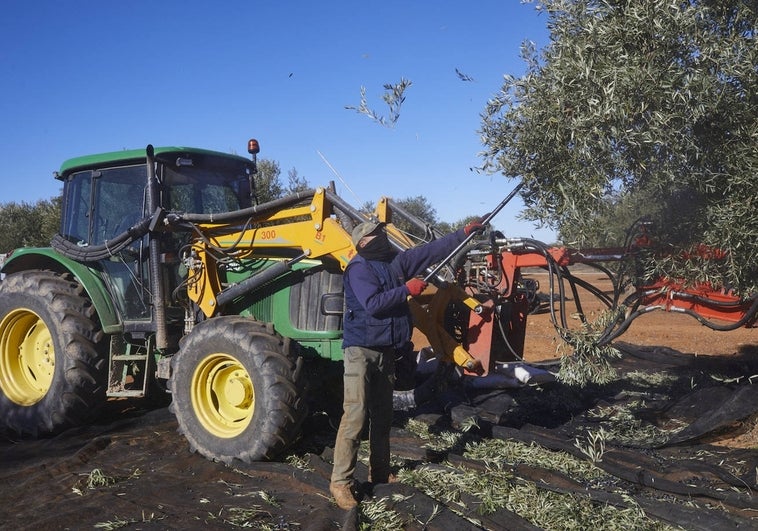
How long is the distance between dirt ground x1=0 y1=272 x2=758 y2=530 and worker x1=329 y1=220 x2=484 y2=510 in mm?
268

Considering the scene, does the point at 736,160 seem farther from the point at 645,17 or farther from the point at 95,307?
the point at 95,307

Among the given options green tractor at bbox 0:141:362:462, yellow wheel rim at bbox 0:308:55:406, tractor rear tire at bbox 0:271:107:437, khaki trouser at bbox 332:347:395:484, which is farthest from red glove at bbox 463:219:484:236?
yellow wheel rim at bbox 0:308:55:406

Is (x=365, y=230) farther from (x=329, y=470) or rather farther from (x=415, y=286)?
(x=329, y=470)

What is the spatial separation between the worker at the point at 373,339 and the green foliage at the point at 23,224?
22.2m

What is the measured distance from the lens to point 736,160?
5.23m

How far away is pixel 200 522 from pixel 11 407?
367cm

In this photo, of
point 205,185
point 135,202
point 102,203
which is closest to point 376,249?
point 205,185

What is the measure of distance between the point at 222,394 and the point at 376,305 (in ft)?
6.99

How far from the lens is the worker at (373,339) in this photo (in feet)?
15.2

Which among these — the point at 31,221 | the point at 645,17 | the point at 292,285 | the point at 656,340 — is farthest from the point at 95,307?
the point at 31,221

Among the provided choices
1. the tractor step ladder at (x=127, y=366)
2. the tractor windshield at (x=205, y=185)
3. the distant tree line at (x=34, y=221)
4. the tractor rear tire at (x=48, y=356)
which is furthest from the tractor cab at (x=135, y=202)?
the distant tree line at (x=34, y=221)

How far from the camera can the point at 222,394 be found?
6.00 metres

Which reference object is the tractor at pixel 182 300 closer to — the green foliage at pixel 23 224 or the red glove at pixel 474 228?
the red glove at pixel 474 228

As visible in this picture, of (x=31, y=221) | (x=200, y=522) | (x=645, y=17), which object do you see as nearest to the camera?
(x=200, y=522)
